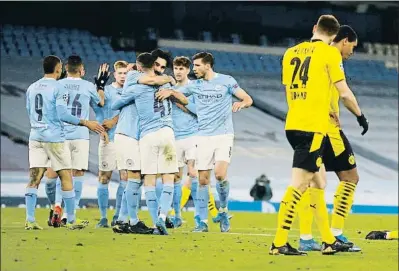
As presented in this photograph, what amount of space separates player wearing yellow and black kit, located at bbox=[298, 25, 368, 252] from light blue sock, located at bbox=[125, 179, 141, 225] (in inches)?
115

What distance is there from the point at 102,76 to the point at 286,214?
207 inches

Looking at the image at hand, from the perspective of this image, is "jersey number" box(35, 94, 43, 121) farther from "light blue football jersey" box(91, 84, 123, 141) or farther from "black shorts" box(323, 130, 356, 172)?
"black shorts" box(323, 130, 356, 172)

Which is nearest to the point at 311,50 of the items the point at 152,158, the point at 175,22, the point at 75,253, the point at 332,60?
the point at 332,60

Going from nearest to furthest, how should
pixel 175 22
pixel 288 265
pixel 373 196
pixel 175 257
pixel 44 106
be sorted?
pixel 288 265
pixel 175 257
pixel 44 106
pixel 373 196
pixel 175 22

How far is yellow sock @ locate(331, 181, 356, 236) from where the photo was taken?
32.7 feet

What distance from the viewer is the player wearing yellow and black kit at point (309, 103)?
8930mm

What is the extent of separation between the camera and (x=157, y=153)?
39.7 feet

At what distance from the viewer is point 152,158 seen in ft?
39.5

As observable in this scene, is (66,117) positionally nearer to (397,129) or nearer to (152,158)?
(152,158)

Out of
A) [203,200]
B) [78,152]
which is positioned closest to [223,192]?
[203,200]

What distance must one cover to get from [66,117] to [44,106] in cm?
33

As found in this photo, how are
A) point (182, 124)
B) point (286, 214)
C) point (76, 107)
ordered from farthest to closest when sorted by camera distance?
point (182, 124), point (76, 107), point (286, 214)

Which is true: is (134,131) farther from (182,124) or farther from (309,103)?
(309,103)

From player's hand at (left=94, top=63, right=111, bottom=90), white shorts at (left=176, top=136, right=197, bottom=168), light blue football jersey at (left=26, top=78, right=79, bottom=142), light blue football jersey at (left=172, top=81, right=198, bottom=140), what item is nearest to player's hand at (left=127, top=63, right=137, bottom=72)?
player's hand at (left=94, top=63, right=111, bottom=90)
